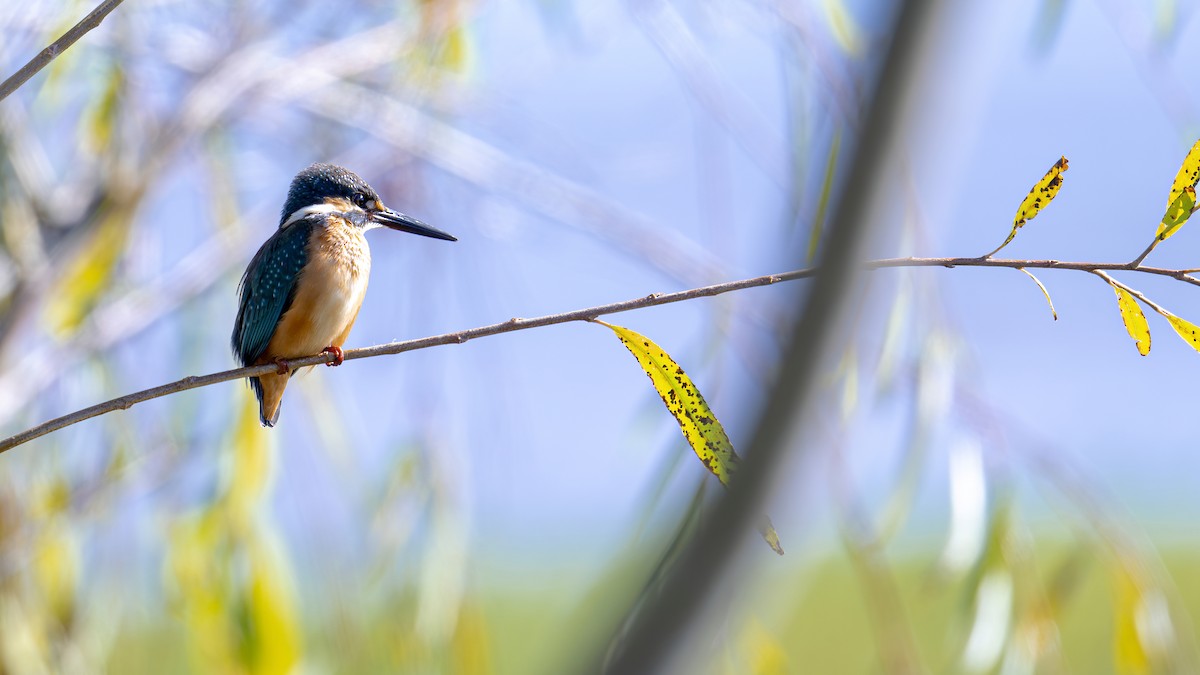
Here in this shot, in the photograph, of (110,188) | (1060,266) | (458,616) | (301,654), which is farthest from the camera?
(110,188)

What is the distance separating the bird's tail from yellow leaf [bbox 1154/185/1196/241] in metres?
1.18

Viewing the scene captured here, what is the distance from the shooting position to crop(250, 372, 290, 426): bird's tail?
1671 mm

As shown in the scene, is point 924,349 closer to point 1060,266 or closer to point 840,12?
point 840,12

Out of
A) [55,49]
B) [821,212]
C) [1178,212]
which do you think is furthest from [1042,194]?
[55,49]

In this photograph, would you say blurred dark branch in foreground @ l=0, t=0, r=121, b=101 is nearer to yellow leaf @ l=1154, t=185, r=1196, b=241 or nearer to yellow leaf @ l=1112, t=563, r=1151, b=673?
yellow leaf @ l=1154, t=185, r=1196, b=241

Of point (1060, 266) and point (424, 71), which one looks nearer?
point (1060, 266)

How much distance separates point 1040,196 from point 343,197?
1.31 metres

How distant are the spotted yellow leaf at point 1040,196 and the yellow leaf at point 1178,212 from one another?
0.09m

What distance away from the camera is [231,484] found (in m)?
1.78

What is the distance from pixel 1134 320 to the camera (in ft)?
2.57

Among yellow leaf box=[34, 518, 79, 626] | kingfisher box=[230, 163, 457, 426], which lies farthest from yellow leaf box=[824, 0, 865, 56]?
yellow leaf box=[34, 518, 79, 626]

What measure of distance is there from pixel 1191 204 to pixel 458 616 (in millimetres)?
1442

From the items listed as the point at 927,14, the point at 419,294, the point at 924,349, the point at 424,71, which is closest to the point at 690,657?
the point at 927,14

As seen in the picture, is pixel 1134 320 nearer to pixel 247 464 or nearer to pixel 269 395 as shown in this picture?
pixel 269 395
